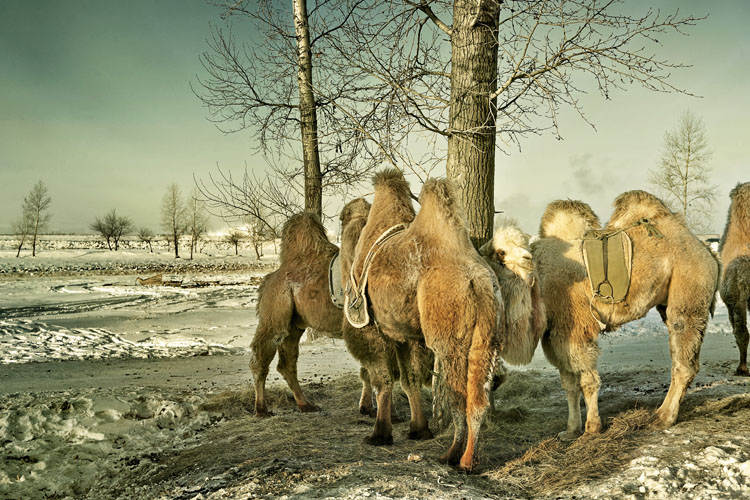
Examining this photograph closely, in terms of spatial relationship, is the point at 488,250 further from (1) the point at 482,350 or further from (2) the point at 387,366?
(2) the point at 387,366

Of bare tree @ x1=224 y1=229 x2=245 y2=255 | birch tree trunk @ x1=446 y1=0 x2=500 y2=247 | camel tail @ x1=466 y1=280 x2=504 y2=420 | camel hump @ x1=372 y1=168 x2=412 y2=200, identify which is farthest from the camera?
bare tree @ x1=224 y1=229 x2=245 y2=255

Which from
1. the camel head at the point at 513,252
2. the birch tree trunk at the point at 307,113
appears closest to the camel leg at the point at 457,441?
the camel head at the point at 513,252

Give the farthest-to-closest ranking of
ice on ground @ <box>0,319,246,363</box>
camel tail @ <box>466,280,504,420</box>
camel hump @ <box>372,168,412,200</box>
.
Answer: ice on ground @ <box>0,319,246,363</box>, camel hump @ <box>372,168,412,200</box>, camel tail @ <box>466,280,504,420</box>

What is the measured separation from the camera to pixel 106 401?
5.59 meters

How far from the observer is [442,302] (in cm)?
370

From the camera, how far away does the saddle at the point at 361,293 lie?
4246 millimetres

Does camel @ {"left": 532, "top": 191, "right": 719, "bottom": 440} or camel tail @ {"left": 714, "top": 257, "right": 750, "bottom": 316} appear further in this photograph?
camel tail @ {"left": 714, "top": 257, "right": 750, "bottom": 316}

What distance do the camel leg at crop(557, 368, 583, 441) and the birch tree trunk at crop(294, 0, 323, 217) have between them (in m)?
5.91

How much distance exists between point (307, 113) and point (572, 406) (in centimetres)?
726

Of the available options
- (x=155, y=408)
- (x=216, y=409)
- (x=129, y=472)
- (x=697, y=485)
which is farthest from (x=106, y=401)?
(x=697, y=485)

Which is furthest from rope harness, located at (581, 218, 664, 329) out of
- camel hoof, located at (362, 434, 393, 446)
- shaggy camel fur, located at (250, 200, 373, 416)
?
shaggy camel fur, located at (250, 200, 373, 416)

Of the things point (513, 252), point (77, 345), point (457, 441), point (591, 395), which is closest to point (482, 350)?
point (457, 441)

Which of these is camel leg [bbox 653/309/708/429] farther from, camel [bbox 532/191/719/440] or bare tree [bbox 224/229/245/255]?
bare tree [bbox 224/229/245/255]

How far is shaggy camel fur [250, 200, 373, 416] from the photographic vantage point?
19.0 feet
